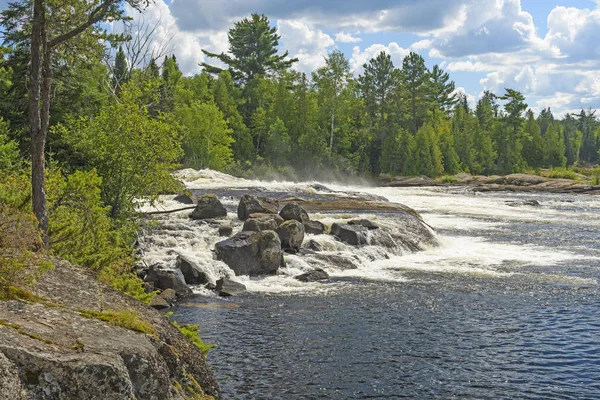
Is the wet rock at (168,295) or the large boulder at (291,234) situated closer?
the wet rock at (168,295)

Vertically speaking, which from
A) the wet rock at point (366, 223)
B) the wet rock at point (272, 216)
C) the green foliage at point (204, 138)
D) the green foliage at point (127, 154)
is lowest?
the wet rock at point (366, 223)

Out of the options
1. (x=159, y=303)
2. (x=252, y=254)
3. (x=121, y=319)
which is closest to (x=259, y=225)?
(x=252, y=254)

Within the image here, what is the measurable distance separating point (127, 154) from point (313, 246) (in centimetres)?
1049

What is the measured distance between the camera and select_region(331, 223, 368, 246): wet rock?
3191 cm

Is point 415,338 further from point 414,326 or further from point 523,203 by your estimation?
point 523,203

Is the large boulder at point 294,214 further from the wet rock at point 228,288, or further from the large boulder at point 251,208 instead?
the wet rock at point 228,288

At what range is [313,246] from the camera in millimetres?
30688

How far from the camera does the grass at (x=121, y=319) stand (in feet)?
26.6

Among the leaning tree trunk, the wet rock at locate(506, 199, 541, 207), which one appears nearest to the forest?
the leaning tree trunk

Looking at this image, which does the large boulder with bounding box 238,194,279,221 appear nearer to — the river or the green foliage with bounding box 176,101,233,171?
the river

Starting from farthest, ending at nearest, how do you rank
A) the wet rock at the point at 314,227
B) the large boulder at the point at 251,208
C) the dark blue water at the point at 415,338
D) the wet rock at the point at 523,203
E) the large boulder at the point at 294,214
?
the wet rock at the point at 523,203 < the large boulder at the point at 251,208 < the large boulder at the point at 294,214 < the wet rock at the point at 314,227 < the dark blue water at the point at 415,338

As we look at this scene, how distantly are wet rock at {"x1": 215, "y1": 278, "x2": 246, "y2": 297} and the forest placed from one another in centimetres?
364

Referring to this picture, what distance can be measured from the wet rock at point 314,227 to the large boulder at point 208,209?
17.4ft

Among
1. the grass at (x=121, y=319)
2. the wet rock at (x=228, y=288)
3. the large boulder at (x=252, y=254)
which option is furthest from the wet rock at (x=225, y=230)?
the grass at (x=121, y=319)
